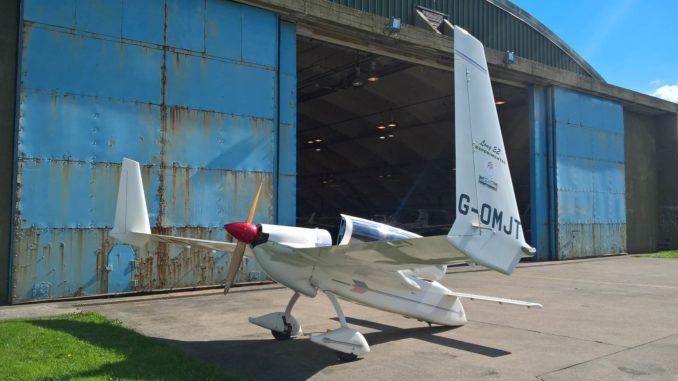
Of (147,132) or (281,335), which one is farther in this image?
(147,132)

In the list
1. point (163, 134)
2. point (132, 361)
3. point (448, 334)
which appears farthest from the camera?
point (163, 134)

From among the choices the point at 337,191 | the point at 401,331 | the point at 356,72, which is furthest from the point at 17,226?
the point at 337,191

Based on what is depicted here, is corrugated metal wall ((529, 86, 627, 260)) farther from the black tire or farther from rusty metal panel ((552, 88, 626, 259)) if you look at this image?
the black tire

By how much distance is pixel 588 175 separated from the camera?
27.2 m

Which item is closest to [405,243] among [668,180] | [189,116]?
[189,116]

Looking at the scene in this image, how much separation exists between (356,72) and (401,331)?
17.6 m

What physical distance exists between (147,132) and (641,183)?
1271 inches

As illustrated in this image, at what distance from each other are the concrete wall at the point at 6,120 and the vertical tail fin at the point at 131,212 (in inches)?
268

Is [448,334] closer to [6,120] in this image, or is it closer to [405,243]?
[405,243]

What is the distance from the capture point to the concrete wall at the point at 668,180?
33.3m

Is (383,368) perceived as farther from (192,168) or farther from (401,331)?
(192,168)

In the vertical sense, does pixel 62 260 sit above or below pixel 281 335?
above

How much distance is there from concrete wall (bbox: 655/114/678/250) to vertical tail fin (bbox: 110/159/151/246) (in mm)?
36390

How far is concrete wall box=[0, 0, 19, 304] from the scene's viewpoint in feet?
41.3
